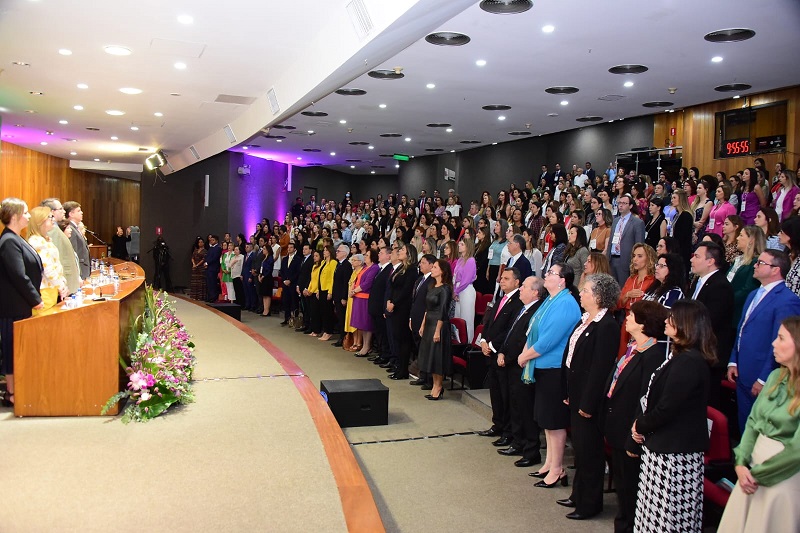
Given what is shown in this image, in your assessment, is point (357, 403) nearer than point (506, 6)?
Yes

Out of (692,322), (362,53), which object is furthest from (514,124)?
(692,322)

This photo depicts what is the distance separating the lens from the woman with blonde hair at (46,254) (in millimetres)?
5367

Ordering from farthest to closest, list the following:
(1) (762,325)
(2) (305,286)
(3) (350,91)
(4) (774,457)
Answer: (2) (305,286), (3) (350,91), (1) (762,325), (4) (774,457)

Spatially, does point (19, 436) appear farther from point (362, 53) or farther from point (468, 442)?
point (362, 53)

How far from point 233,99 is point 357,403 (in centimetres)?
587

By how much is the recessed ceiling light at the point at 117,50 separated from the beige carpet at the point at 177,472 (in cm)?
433

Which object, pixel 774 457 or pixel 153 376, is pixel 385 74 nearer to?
pixel 153 376

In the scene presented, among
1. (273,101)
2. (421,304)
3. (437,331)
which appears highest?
(273,101)

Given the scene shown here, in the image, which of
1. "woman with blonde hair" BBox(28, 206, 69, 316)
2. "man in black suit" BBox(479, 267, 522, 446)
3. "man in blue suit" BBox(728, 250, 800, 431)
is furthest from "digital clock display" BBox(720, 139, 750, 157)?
"woman with blonde hair" BBox(28, 206, 69, 316)

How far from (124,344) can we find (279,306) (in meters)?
10.1

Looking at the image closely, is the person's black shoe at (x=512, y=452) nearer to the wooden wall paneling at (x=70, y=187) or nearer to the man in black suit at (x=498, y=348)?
the man in black suit at (x=498, y=348)

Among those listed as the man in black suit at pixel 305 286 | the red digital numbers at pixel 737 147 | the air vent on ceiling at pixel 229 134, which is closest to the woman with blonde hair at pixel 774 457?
the man in black suit at pixel 305 286

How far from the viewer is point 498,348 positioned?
5.83 metres

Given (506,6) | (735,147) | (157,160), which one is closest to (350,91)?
(506,6)
